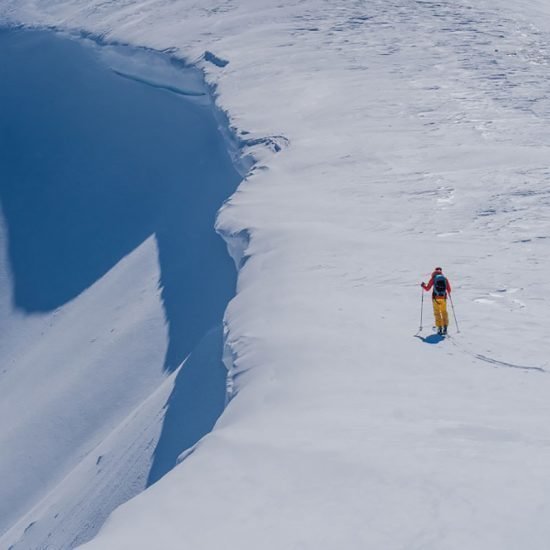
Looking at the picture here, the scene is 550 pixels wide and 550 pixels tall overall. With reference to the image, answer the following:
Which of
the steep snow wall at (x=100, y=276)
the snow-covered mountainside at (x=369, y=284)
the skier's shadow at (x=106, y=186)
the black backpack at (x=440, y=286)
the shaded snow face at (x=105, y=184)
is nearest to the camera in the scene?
the snow-covered mountainside at (x=369, y=284)

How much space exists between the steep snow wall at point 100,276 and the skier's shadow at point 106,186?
0.04 meters

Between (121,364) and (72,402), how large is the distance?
92cm

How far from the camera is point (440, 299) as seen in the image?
9.12 m

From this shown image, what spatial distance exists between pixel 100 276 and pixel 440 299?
958cm

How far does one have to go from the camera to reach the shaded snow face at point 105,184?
614 inches

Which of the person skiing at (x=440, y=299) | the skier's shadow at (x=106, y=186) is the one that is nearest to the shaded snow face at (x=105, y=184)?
the skier's shadow at (x=106, y=186)

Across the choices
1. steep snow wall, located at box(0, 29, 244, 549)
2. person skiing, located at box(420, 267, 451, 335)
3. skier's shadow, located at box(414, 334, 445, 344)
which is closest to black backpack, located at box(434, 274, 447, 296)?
person skiing, located at box(420, 267, 451, 335)

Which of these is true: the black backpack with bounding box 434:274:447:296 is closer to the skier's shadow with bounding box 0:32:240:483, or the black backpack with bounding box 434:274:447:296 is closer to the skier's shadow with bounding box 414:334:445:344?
the skier's shadow with bounding box 414:334:445:344

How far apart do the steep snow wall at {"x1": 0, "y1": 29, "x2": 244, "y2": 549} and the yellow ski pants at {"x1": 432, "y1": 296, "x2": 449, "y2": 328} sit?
2.75 m

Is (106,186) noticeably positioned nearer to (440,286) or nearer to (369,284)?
(369,284)

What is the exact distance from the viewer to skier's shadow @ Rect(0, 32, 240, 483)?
15258mm

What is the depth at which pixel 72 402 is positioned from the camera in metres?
13.7

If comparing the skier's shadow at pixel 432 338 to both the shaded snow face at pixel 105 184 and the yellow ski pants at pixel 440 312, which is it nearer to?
the yellow ski pants at pixel 440 312

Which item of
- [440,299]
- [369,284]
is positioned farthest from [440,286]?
[369,284]
